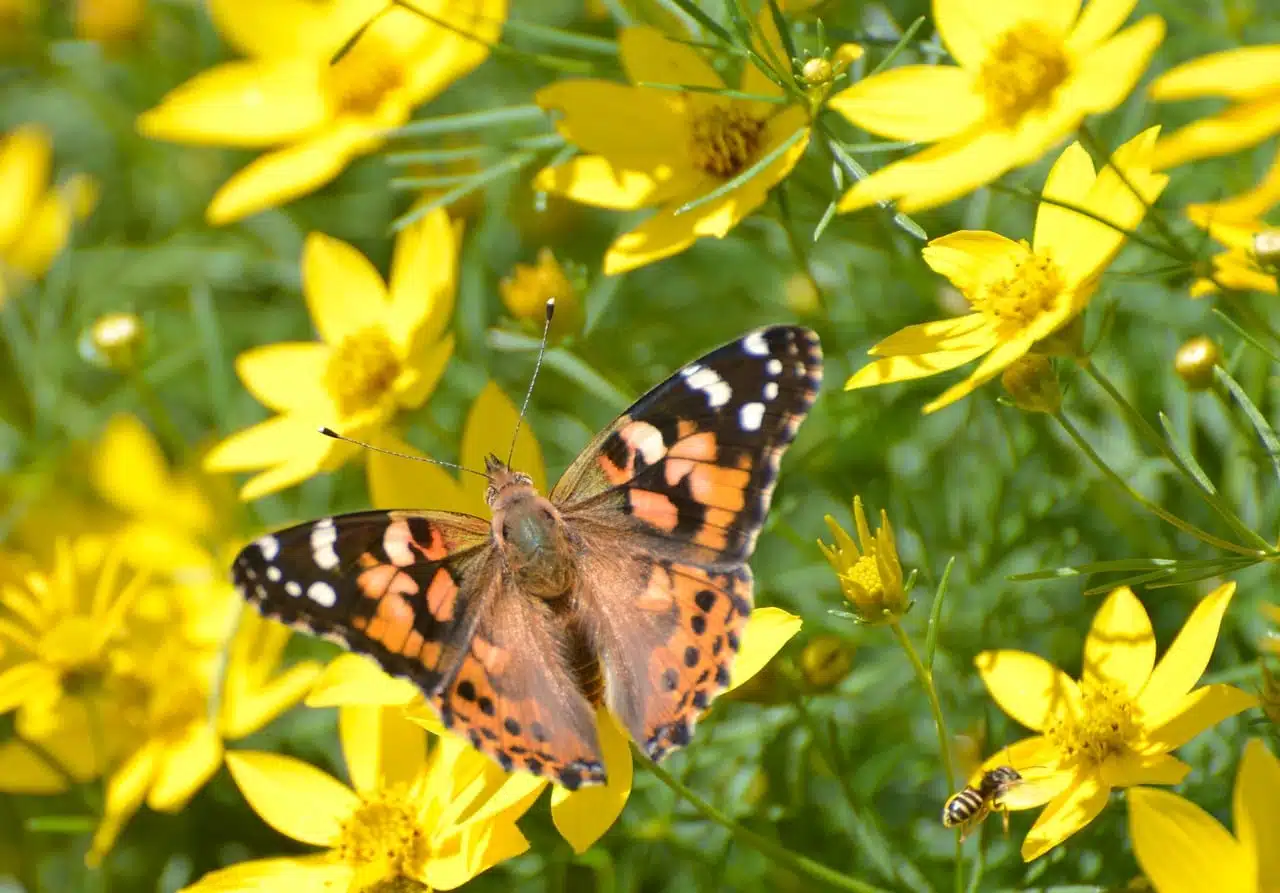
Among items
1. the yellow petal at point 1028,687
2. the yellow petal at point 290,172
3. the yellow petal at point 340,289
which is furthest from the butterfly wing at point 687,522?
the yellow petal at point 290,172

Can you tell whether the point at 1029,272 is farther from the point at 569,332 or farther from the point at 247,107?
the point at 247,107

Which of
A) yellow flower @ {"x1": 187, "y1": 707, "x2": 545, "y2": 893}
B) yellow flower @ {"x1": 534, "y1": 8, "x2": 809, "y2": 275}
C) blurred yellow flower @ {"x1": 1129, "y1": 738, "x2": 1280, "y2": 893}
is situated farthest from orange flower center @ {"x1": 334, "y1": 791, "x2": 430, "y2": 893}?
blurred yellow flower @ {"x1": 1129, "y1": 738, "x2": 1280, "y2": 893}

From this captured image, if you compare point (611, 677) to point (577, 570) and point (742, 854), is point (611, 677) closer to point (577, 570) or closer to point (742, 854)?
point (577, 570)

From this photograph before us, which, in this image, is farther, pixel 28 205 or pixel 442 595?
pixel 28 205

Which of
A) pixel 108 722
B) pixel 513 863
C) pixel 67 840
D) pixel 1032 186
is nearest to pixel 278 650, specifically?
pixel 108 722

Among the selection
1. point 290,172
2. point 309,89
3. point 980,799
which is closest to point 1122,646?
point 980,799

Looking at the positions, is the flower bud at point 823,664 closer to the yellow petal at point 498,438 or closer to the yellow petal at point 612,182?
the yellow petal at point 498,438
